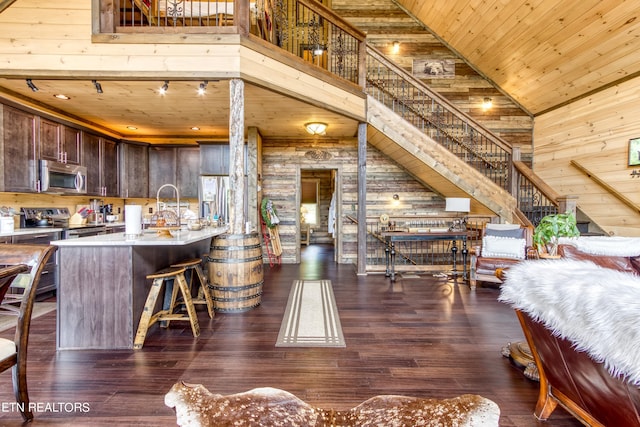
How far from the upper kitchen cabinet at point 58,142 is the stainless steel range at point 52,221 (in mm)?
801

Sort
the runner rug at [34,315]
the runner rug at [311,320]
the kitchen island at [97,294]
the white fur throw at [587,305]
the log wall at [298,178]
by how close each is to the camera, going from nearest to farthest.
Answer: the white fur throw at [587,305]
the kitchen island at [97,294]
the runner rug at [311,320]
the runner rug at [34,315]
the log wall at [298,178]

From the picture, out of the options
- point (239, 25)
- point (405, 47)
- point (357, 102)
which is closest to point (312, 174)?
point (405, 47)

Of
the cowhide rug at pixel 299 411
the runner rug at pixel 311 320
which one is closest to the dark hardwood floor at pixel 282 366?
the runner rug at pixel 311 320

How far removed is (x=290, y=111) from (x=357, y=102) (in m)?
1.16

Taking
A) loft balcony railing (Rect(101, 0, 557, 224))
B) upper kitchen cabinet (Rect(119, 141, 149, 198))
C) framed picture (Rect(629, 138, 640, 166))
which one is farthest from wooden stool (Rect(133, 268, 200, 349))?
framed picture (Rect(629, 138, 640, 166))

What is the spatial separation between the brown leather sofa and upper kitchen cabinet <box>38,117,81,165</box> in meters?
5.87

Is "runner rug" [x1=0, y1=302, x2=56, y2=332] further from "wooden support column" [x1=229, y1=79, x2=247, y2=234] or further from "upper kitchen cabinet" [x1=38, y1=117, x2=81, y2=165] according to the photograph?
"wooden support column" [x1=229, y1=79, x2=247, y2=234]

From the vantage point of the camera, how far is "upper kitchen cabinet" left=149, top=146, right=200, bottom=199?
6.29 m

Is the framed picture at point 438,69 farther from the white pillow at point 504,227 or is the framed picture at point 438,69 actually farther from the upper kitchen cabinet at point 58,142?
the upper kitchen cabinet at point 58,142

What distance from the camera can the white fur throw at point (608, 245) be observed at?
9.64ft

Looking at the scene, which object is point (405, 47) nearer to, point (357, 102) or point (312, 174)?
point (357, 102)

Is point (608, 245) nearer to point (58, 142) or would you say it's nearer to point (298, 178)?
point (298, 178)

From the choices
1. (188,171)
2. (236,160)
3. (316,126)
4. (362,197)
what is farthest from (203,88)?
(362,197)

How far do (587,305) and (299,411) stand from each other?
129cm
